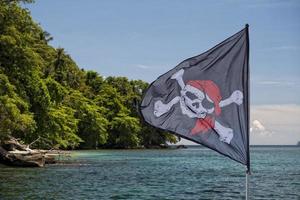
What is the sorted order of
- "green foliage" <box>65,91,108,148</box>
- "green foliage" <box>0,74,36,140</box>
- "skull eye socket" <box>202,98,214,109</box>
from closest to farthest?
"skull eye socket" <box>202,98,214,109</box>, "green foliage" <box>0,74,36,140</box>, "green foliage" <box>65,91,108,148</box>

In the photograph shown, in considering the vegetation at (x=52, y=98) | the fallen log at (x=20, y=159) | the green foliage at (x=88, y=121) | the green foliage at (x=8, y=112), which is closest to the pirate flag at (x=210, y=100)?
the vegetation at (x=52, y=98)

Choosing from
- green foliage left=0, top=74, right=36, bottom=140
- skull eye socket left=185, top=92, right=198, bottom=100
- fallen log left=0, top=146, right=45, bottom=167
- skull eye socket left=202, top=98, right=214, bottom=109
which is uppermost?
green foliage left=0, top=74, right=36, bottom=140

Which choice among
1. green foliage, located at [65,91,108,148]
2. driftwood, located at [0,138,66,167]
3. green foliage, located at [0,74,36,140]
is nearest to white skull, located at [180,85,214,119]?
green foliage, located at [0,74,36,140]

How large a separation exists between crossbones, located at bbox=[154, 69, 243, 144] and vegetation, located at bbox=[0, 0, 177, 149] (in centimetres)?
1023

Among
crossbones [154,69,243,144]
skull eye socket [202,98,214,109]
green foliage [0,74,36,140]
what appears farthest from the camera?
green foliage [0,74,36,140]

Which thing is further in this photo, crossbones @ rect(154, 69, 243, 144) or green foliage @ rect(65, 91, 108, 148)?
green foliage @ rect(65, 91, 108, 148)

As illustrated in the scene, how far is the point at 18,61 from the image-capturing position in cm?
4625

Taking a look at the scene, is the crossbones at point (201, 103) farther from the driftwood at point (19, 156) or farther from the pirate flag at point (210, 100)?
the driftwood at point (19, 156)

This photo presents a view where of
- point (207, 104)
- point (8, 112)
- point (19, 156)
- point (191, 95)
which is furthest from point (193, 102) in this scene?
point (19, 156)

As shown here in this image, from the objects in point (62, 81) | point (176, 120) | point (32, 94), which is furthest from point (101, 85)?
point (176, 120)

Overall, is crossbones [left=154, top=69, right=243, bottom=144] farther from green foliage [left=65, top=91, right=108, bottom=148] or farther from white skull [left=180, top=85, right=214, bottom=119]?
green foliage [left=65, top=91, right=108, bottom=148]

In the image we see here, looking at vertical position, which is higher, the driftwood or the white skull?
the white skull

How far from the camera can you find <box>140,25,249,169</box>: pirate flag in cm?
787

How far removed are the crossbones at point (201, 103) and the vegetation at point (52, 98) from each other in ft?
33.5
